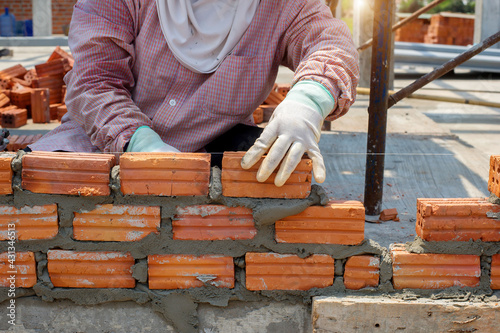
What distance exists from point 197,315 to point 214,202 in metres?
0.41

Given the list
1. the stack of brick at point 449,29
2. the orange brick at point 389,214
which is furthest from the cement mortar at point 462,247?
the stack of brick at point 449,29

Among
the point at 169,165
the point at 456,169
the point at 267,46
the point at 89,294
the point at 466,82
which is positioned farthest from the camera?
the point at 466,82

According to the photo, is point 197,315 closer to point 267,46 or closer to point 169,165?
point 169,165

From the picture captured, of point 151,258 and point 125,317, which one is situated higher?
point 151,258

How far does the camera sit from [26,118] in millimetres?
4695

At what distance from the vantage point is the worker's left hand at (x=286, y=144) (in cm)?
175

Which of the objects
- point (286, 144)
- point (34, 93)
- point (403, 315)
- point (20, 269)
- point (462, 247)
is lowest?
point (403, 315)

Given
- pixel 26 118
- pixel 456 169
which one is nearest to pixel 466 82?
pixel 456 169

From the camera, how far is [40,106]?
465 cm

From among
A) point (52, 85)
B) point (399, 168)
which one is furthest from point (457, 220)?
point (52, 85)

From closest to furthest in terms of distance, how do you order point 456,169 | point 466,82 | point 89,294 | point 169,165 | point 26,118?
point 169,165
point 89,294
point 456,169
point 26,118
point 466,82

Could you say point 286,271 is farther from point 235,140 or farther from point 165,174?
point 235,140

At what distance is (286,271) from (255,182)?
1.09 ft

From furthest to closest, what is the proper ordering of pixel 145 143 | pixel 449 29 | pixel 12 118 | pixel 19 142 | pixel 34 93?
1. pixel 449 29
2. pixel 34 93
3. pixel 12 118
4. pixel 19 142
5. pixel 145 143
